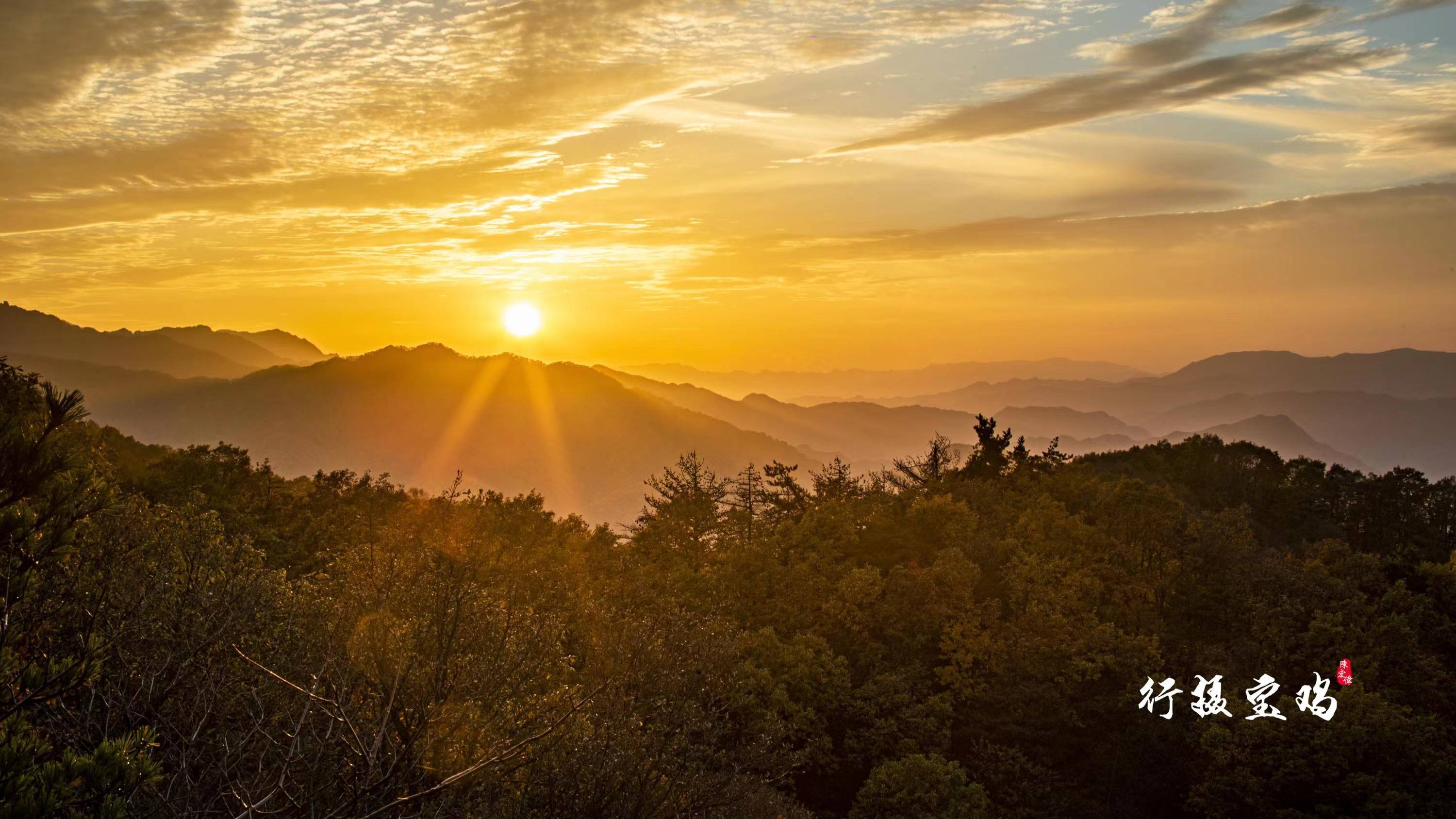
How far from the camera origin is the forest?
12062 millimetres

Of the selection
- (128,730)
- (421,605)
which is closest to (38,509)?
(128,730)

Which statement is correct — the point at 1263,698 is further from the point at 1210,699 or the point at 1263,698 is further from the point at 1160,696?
the point at 1160,696

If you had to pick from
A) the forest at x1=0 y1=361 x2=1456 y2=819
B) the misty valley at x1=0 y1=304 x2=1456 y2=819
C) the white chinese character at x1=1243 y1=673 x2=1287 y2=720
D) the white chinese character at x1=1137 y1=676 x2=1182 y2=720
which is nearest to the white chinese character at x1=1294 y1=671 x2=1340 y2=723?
the misty valley at x1=0 y1=304 x2=1456 y2=819

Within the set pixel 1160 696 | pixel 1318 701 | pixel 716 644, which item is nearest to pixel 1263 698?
pixel 1318 701

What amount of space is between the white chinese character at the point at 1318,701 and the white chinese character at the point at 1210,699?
2.33m

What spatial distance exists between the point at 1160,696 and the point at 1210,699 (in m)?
1.81

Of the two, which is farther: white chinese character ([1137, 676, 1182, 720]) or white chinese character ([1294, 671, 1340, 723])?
white chinese character ([1137, 676, 1182, 720])

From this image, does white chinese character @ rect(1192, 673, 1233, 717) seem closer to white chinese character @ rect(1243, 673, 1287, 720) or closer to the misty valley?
the misty valley

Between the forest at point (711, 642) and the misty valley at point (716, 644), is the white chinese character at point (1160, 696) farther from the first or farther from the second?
the forest at point (711, 642)

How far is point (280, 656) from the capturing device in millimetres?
16531

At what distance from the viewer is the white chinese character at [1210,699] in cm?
2986

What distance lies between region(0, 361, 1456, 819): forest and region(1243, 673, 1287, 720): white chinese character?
324 mm

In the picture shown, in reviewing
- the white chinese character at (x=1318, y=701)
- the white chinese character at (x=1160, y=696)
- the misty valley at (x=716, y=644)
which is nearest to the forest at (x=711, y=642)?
the misty valley at (x=716, y=644)

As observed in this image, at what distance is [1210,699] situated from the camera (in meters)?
30.8
